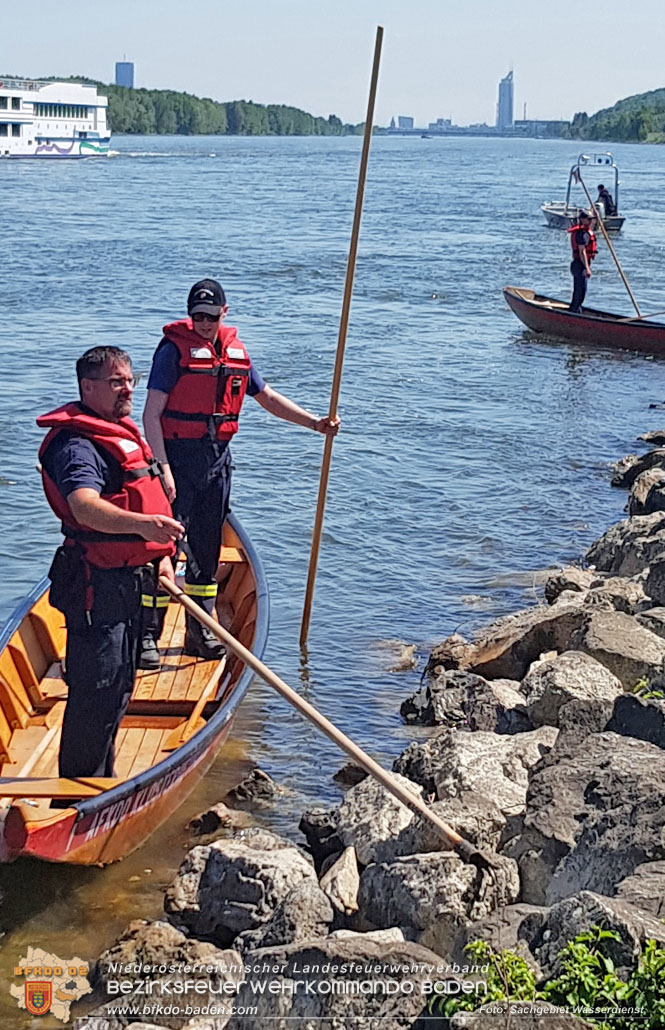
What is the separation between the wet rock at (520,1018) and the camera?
3.12m

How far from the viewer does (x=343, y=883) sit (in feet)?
15.0

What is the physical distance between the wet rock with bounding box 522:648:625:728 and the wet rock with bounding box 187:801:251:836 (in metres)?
1.44

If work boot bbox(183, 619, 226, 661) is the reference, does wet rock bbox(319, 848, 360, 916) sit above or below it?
below

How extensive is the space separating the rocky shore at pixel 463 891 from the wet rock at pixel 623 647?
0.01 meters

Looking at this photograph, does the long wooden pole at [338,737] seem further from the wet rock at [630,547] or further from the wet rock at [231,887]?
the wet rock at [630,547]

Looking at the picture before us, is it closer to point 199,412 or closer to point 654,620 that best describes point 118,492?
point 199,412

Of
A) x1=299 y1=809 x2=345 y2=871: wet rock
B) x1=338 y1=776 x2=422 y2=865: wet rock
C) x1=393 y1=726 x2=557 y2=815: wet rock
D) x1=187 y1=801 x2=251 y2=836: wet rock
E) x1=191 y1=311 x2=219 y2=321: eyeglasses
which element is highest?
x1=191 y1=311 x2=219 y2=321: eyeglasses

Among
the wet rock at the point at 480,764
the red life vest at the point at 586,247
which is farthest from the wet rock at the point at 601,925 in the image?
the red life vest at the point at 586,247

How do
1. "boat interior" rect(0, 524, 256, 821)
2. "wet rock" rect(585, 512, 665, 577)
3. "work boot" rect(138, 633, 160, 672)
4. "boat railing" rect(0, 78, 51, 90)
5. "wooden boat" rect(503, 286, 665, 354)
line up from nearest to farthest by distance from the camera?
"boat interior" rect(0, 524, 256, 821)
"work boot" rect(138, 633, 160, 672)
"wet rock" rect(585, 512, 665, 577)
"wooden boat" rect(503, 286, 665, 354)
"boat railing" rect(0, 78, 51, 90)

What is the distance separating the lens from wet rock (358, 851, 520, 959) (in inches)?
163

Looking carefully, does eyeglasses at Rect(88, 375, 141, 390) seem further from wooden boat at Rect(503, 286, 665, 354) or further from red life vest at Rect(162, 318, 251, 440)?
wooden boat at Rect(503, 286, 665, 354)

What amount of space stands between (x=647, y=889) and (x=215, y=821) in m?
2.44

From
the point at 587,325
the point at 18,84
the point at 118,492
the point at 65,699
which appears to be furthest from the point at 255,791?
the point at 18,84

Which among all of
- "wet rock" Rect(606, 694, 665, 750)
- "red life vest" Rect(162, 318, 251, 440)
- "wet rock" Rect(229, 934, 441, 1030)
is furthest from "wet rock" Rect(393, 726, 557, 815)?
"red life vest" Rect(162, 318, 251, 440)
